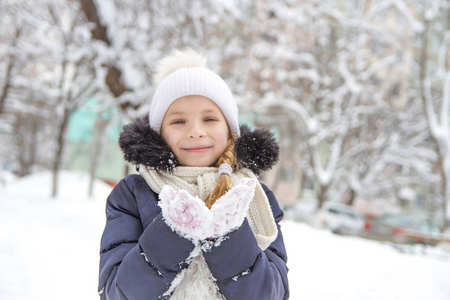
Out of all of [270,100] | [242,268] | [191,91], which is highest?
[270,100]

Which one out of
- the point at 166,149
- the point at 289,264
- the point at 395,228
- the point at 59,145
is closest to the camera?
the point at 166,149

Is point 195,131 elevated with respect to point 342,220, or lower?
elevated

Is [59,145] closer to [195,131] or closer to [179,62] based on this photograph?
[179,62]

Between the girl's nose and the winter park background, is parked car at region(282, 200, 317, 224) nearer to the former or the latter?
the winter park background

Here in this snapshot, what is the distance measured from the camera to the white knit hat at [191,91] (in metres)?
1.46

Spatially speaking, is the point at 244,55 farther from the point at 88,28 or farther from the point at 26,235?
the point at 26,235

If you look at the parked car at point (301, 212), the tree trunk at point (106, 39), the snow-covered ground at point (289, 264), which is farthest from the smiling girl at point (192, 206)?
the parked car at point (301, 212)

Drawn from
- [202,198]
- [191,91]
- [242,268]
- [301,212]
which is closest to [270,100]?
[301,212]

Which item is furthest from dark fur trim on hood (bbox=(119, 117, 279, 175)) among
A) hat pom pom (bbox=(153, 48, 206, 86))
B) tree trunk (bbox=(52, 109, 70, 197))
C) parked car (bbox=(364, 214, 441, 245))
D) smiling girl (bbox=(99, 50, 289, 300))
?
parked car (bbox=(364, 214, 441, 245))

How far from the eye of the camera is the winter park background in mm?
4637

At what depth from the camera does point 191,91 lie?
4.79 ft

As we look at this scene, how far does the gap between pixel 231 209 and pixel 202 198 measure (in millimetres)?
251

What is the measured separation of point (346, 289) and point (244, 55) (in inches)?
363

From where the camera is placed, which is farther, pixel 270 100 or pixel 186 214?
pixel 270 100
